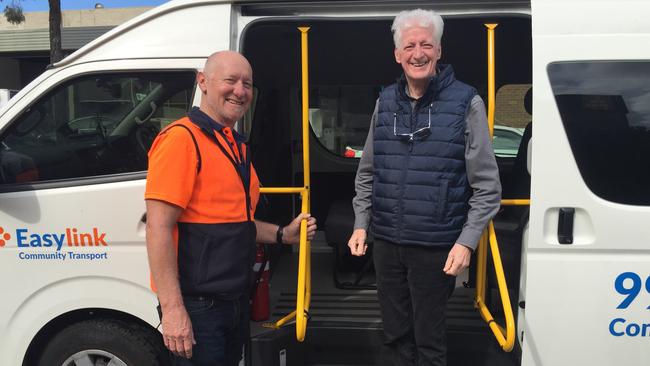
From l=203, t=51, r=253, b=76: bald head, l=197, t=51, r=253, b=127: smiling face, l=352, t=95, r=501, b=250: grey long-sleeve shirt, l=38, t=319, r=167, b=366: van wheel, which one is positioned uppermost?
l=203, t=51, r=253, b=76: bald head

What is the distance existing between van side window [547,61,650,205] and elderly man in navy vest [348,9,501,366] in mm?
404

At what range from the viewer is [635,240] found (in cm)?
195

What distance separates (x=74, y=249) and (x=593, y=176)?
224 cm

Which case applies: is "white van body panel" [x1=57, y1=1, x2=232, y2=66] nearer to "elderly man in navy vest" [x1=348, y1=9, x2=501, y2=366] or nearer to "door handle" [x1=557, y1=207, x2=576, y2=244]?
"elderly man in navy vest" [x1=348, y1=9, x2=501, y2=366]

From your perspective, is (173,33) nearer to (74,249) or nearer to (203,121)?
(203,121)

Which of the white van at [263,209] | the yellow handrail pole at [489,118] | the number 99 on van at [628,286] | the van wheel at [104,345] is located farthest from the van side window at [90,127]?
the number 99 on van at [628,286]

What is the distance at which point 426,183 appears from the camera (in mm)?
1901

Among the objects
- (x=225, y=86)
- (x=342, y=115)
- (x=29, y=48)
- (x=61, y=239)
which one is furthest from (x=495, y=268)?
(x=29, y=48)

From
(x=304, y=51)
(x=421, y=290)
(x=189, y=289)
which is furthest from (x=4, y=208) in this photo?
(x=421, y=290)

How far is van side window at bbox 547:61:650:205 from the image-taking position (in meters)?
1.98

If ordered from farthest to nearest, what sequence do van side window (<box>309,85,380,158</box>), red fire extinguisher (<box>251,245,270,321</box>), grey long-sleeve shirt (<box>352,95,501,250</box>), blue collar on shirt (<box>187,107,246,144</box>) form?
van side window (<box>309,85,380,158</box>), red fire extinguisher (<box>251,245,270,321</box>), grey long-sleeve shirt (<box>352,95,501,250</box>), blue collar on shirt (<box>187,107,246,144</box>)

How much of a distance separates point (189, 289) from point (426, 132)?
3.45ft

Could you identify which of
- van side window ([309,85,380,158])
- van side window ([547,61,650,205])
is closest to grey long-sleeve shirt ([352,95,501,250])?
van side window ([547,61,650,205])

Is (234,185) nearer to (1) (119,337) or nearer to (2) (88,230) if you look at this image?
(2) (88,230)
